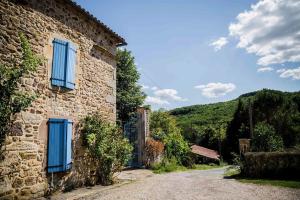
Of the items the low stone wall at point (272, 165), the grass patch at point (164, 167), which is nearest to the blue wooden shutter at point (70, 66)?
the grass patch at point (164, 167)

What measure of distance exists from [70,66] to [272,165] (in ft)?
29.3

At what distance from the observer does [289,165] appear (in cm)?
1043

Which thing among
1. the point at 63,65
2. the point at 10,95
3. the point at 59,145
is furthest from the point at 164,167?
the point at 10,95

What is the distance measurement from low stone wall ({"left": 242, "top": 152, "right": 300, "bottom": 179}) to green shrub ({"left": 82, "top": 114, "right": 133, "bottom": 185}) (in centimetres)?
544

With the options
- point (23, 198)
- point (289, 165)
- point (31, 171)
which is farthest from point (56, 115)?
point (289, 165)

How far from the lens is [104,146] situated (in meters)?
9.12

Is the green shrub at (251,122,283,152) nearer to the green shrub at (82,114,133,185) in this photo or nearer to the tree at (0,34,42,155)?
the green shrub at (82,114,133,185)

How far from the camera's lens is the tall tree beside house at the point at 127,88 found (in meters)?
21.2

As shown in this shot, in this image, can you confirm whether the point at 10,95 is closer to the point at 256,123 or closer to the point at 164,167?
the point at 164,167

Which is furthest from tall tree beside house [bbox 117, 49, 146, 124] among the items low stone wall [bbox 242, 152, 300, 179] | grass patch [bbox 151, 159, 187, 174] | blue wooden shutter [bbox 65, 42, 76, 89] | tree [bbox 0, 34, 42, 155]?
tree [bbox 0, 34, 42, 155]

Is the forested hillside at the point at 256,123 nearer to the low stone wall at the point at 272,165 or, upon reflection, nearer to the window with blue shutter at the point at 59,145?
the low stone wall at the point at 272,165

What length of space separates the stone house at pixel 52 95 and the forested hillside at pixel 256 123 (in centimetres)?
1115

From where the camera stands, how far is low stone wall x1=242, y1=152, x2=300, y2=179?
10328 millimetres

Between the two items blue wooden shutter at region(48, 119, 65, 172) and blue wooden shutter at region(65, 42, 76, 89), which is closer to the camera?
blue wooden shutter at region(48, 119, 65, 172)
